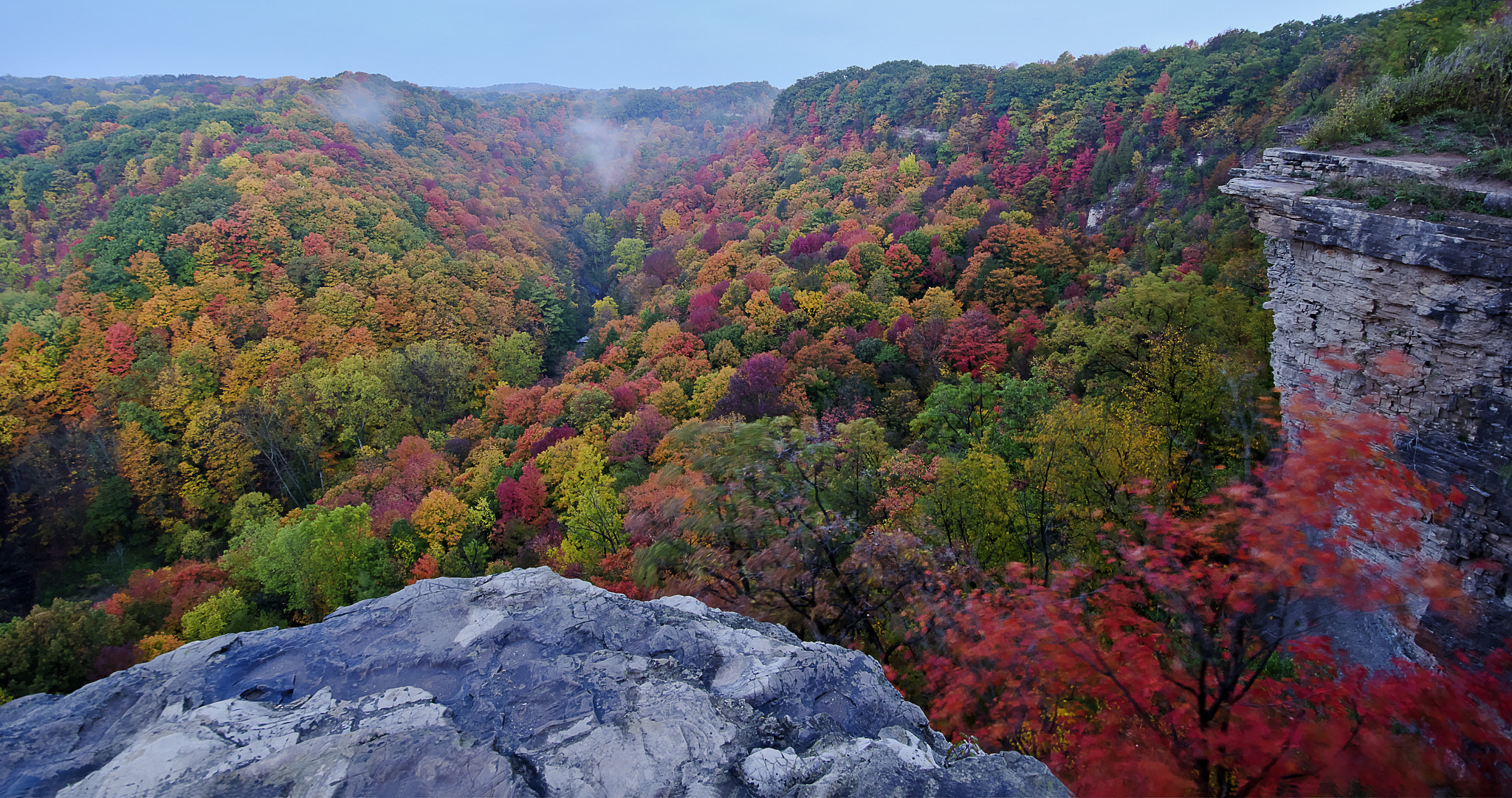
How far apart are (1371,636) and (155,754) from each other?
12993 millimetres

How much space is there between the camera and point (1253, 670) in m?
5.77

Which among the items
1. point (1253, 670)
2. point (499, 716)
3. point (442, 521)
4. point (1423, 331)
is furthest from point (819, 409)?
point (499, 716)

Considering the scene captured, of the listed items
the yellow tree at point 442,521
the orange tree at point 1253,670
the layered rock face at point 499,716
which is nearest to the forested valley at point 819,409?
the orange tree at point 1253,670

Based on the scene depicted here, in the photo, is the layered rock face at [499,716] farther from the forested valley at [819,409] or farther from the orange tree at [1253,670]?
the forested valley at [819,409]

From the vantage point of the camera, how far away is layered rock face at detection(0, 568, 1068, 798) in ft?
13.6

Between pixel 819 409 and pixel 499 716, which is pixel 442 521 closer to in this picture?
pixel 819 409

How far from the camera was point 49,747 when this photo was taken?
447cm

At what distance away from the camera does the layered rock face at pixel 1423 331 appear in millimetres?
6355

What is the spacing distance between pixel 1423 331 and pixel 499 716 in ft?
33.3

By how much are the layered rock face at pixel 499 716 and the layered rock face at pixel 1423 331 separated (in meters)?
6.28

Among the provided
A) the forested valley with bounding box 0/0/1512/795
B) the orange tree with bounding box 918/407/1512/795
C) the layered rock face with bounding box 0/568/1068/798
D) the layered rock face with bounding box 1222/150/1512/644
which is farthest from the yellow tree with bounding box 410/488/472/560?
the layered rock face with bounding box 1222/150/1512/644

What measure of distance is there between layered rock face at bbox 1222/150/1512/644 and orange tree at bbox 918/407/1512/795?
1.31 ft

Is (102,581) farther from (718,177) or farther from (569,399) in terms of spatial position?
(718,177)

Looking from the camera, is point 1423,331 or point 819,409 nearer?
point 1423,331
